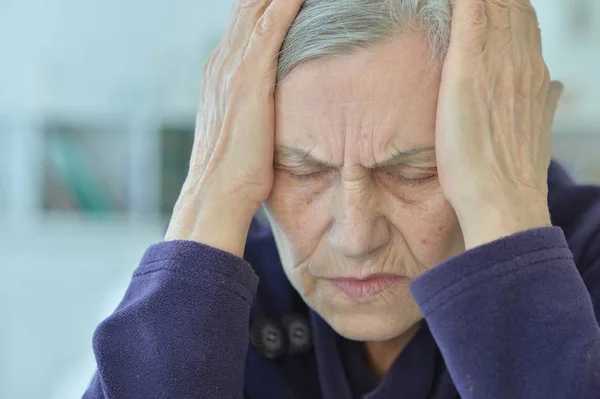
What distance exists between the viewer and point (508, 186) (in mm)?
981

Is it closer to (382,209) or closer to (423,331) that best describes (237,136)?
(382,209)

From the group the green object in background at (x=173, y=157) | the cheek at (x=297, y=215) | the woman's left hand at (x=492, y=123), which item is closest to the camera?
the woman's left hand at (x=492, y=123)

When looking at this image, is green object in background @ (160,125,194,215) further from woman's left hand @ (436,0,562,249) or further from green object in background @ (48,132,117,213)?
woman's left hand @ (436,0,562,249)

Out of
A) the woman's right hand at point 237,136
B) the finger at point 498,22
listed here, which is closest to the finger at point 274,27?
the woman's right hand at point 237,136

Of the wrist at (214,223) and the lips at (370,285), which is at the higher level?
the wrist at (214,223)

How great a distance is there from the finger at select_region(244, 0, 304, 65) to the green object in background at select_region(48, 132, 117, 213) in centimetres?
235

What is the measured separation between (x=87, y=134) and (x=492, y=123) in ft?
8.45

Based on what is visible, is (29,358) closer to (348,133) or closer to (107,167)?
(107,167)

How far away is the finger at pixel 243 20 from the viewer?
109cm

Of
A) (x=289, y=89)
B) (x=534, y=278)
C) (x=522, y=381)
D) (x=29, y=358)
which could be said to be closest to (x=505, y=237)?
(x=534, y=278)

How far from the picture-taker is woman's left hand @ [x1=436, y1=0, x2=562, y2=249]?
3.16 ft

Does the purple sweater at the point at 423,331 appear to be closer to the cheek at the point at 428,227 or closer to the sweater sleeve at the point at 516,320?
the sweater sleeve at the point at 516,320

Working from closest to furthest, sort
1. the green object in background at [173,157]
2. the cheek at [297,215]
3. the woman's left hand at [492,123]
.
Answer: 1. the woman's left hand at [492,123]
2. the cheek at [297,215]
3. the green object in background at [173,157]

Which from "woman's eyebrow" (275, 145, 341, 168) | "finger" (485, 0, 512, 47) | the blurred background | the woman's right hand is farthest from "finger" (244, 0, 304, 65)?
the blurred background
